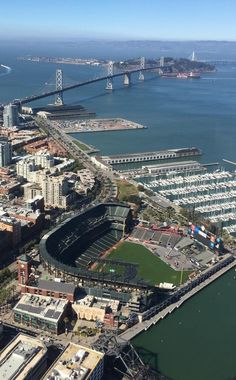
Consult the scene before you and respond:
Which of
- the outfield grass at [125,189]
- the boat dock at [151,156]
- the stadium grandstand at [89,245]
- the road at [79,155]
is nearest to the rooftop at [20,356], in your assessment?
the stadium grandstand at [89,245]

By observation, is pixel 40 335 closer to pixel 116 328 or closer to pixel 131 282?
pixel 116 328

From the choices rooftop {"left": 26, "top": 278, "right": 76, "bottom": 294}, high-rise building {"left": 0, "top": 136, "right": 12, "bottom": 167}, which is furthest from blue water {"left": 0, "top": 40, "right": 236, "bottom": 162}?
rooftop {"left": 26, "top": 278, "right": 76, "bottom": 294}

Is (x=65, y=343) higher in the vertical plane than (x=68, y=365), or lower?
lower

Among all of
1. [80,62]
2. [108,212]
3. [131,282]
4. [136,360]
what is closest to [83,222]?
[108,212]

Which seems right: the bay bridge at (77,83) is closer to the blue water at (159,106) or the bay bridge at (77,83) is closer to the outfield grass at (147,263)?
the blue water at (159,106)

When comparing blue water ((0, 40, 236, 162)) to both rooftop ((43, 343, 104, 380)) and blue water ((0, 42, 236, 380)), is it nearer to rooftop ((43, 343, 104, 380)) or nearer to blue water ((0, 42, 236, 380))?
blue water ((0, 42, 236, 380))

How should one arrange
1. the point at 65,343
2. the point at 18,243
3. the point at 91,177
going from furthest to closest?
1. the point at 91,177
2. the point at 18,243
3. the point at 65,343
